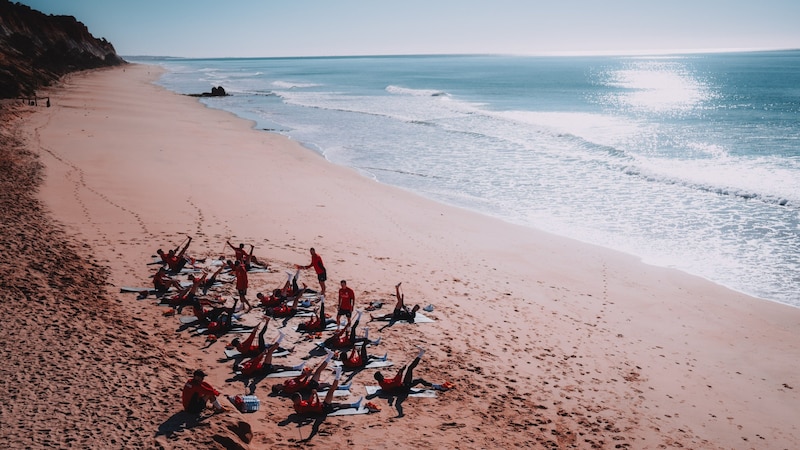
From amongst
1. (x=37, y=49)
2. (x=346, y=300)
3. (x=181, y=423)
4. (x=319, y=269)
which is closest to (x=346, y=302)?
(x=346, y=300)

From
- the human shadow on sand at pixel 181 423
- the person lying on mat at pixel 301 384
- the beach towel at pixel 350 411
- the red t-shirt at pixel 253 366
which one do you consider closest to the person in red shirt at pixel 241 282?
the red t-shirt at pixel 253 366

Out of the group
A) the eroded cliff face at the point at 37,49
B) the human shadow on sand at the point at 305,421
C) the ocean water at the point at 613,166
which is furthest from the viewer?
the eroded cliff face at the point at 37,49

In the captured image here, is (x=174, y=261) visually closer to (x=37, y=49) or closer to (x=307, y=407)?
(x=307, y=407)

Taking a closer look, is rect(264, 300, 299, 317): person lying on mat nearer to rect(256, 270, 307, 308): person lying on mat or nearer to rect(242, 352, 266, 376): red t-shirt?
rect(256, 270, 307, 308): person lying on mat

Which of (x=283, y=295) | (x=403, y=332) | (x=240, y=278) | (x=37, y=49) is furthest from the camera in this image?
(x=37, y=49)

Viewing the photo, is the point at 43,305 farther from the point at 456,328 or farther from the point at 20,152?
the point at 20,152

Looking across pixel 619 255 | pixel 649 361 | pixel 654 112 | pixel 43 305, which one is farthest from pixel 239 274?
pixel 654 112

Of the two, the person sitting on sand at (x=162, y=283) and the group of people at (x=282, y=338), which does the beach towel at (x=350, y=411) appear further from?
the person sitting on sand at (x=162, y=283)
